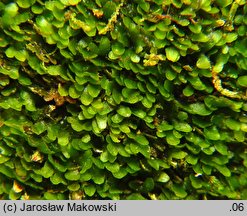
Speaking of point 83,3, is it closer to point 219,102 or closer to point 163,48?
point 163,48

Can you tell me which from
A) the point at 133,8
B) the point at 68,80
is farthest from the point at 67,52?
the point at 133,8

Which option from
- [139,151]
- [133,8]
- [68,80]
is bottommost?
[139,151]

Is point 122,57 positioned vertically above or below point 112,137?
above

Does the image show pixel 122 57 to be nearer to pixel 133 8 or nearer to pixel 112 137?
pixel 133 8

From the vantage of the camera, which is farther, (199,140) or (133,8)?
(199,140)

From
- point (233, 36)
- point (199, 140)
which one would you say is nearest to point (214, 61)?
point (233, 36)

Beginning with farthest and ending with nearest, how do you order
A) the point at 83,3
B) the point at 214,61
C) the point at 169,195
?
1. the point at 169,195
2. the point at 214,61
3. the point at 83,3

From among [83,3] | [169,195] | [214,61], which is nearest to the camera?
[83,3]
